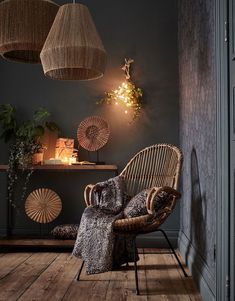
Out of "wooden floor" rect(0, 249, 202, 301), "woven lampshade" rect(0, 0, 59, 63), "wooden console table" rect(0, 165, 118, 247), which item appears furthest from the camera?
"wooden console table" rect(0, 165, 118, 247)

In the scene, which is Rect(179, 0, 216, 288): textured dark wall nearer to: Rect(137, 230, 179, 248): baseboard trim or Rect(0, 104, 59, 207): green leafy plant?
Rect(137, 230, 179, 248): baseboard trim

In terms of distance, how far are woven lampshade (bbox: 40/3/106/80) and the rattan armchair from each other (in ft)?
4.01

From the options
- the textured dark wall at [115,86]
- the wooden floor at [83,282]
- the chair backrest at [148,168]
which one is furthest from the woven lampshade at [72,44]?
the textured dark wall at [115,86]

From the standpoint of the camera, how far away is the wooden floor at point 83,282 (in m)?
2.87

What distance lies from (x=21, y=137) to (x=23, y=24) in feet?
8.10

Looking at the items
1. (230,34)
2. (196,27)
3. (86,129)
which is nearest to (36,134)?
(86,129)

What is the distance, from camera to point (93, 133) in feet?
15.0

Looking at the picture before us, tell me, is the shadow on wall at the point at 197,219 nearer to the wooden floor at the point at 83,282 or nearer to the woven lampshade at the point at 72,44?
the wooden floor at the point at 83,282

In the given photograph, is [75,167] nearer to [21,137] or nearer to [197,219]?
[21,137]

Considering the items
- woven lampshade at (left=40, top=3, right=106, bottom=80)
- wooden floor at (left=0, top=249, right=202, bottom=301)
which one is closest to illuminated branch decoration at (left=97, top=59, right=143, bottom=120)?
wooden floor at (left=0, top=249, right=202, bottom=301)

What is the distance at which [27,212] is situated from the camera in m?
4.49

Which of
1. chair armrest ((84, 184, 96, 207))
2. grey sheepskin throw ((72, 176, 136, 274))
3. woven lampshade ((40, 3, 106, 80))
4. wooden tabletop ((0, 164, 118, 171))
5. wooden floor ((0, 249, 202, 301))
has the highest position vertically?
woven lampshade ((40, 3, 106, 80))

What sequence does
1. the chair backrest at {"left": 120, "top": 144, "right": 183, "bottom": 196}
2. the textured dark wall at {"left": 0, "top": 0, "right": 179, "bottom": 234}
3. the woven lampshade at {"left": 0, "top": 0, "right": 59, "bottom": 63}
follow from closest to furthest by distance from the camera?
1. the woven lampshade at {"left": 0, "top": 0, "right": 59, "bottom": 63}
2. the chair backrest at {"left": 120, "top": 144, "right": 183, "bottom": 196}
3. the textured dark wall at {"left": 0, "top": 0, "right": 179, "bottom": 234}

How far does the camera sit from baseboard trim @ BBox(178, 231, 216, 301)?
8.71 ft
